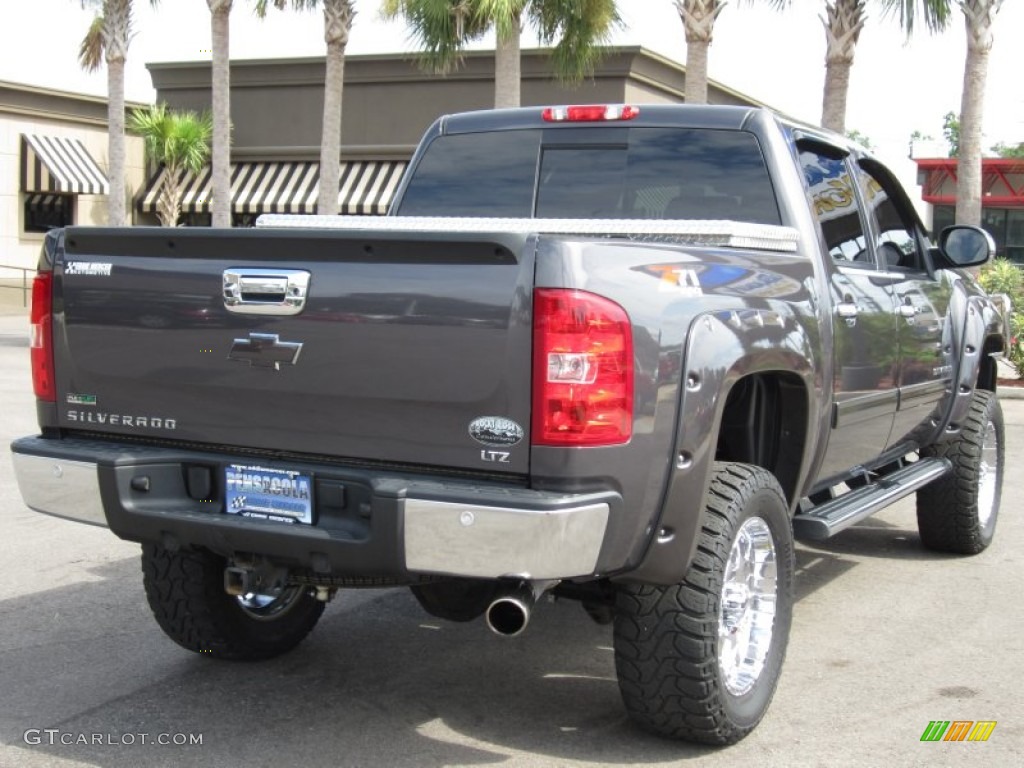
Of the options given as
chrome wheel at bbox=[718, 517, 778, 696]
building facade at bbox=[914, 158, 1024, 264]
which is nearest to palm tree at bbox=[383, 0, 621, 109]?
chrome wheel at bbox=[718, 517, 778, 696]

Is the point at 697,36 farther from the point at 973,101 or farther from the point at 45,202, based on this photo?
the point at 45,202

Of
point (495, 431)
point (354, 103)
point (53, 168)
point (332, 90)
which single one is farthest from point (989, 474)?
point (53, 168)

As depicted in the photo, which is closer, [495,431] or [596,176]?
[495,431]

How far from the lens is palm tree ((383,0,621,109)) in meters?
19.6

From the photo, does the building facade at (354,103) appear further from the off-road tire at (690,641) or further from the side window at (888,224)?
the off-road tire at (690,641)

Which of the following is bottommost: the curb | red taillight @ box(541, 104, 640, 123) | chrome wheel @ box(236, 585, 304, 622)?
the curb

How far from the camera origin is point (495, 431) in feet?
11.6

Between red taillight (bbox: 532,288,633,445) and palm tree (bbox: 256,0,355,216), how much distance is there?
64.1ft

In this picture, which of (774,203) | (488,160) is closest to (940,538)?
(774,203)

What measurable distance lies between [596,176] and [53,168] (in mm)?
26965

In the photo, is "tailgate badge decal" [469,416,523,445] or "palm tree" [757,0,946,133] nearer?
"tailgate badge decal" [469,416,523,445]

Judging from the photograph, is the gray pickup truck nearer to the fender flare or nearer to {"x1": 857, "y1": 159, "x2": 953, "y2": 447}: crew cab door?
the fender flare

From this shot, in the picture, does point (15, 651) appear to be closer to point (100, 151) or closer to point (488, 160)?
point (488, 160)

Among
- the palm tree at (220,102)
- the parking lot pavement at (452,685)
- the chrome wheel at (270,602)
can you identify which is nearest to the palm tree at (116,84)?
the palm tree at (220,102)
